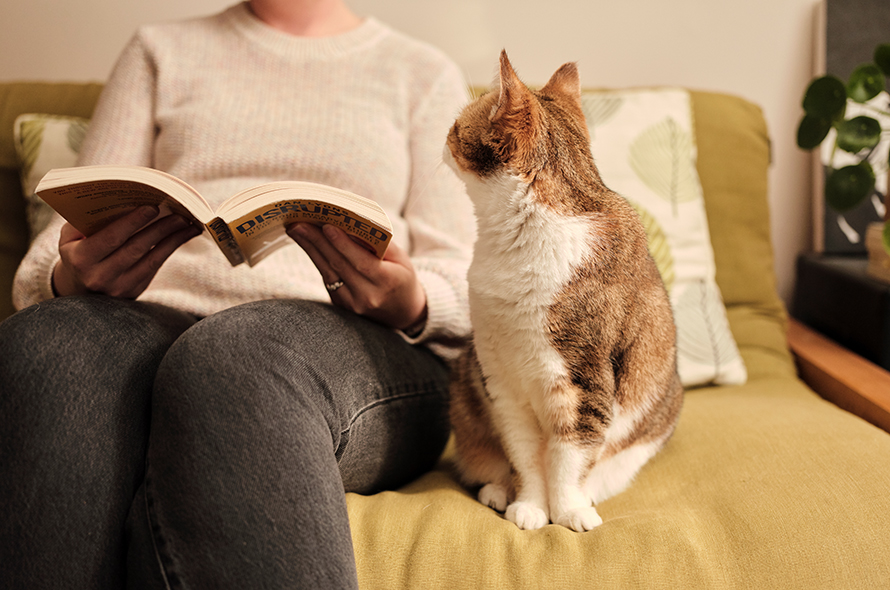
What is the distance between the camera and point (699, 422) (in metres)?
0.92

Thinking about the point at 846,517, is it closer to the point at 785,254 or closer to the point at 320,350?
the point at 320,350

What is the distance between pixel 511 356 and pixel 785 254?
1350 millimetres

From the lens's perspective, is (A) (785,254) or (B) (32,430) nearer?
(B) (32,430)

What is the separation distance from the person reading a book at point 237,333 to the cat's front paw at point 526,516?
0.18m

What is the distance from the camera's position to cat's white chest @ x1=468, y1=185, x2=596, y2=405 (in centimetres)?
65

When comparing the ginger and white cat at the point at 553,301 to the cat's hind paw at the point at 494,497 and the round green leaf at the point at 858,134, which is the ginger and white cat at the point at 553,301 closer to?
the cat's hind paw at the point at 494,497

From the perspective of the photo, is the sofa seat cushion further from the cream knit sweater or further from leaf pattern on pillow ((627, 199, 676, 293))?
leaf pattern on pillow ((627, 199, 676, 293))

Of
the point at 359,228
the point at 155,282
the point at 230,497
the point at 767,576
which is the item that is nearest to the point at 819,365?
the point at 767,576

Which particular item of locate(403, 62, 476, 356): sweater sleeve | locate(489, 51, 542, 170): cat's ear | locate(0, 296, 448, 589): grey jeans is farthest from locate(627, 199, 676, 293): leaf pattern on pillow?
locate(0, 296, 448, 589): grey jeans

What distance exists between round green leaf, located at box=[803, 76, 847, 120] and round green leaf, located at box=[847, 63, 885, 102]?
0.02m

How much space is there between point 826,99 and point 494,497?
1.04 metres

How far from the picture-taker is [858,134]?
111cm

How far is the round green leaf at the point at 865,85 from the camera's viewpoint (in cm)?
111

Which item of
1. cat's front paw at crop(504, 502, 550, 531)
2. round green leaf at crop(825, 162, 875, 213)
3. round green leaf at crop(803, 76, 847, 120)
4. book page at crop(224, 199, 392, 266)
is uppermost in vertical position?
round green leaf at crop(803, 76, 847, 120)
